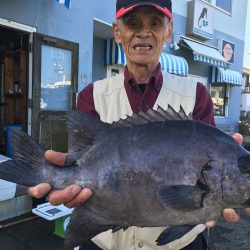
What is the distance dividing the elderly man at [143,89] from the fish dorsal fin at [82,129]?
0.38m

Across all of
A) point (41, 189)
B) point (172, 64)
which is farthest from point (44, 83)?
point (41, 189)

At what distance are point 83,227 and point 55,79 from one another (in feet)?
17.9

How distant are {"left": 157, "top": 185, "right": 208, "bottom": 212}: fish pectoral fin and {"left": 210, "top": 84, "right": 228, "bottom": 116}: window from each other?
43.4ft

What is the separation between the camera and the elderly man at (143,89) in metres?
1.97

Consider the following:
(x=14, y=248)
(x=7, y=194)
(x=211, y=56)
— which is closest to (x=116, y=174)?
(x=14, y=248)

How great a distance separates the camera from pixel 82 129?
168 centimetres

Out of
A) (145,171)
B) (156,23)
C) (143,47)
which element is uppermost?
(156,23)

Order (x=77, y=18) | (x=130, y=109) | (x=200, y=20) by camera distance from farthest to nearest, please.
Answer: (x=200, y=20) → (x=77, y=18) → (x=130, y=109)

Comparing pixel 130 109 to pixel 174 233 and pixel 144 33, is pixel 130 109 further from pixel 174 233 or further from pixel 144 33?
pixel 174 233

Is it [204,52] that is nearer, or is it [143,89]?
[143,89]

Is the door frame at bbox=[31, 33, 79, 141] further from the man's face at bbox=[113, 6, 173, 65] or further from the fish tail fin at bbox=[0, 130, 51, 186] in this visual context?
the fish tail fin at bbox=[0, 130, 51, 186]

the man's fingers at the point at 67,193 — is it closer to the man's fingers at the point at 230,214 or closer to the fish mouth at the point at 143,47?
the man's fingers at the point at 230,214

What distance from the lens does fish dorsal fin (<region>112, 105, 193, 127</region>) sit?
1580mm

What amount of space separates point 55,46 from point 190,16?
245 inches
